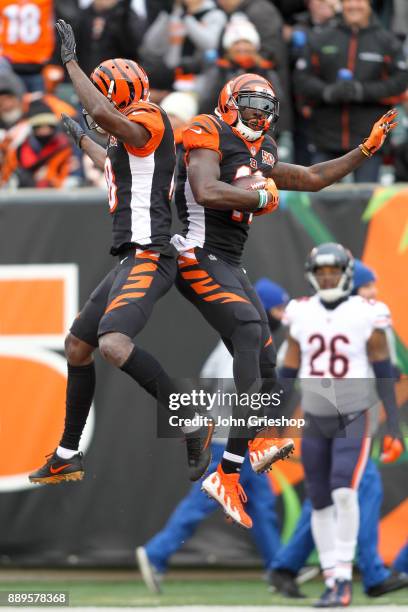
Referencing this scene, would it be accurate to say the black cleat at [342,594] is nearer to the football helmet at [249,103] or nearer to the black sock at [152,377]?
the black sock at [152,377]

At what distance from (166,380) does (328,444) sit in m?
2.29

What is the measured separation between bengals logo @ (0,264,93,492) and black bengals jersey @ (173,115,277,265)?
3138mm

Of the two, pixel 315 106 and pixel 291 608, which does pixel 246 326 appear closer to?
pixel 291 608

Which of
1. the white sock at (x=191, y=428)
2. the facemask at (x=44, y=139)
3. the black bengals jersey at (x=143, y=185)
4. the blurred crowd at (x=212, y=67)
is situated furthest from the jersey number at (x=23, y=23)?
the white sock at (x=191, y=428)

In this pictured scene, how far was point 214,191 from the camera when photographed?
7043mm

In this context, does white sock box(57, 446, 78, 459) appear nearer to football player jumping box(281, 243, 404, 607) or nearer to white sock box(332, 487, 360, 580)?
football player jumping box(281, 243, 404, 607)

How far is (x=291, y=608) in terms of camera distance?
880 centimetres


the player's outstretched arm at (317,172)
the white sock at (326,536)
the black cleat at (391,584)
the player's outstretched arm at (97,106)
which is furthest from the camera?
the black cleat at (391,584)

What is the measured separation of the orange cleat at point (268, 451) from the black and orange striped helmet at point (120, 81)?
184 centimetres

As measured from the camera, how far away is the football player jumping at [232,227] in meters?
7.16

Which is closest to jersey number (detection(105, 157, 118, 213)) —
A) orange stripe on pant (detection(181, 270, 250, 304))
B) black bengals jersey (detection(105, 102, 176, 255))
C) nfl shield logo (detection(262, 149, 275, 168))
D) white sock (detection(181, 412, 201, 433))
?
black bengals jersey (detection(105, 102, 176, 255))

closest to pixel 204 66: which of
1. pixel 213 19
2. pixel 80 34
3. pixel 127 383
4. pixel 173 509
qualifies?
pixel 213 19

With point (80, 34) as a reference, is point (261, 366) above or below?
below

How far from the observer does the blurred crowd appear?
1103cm
